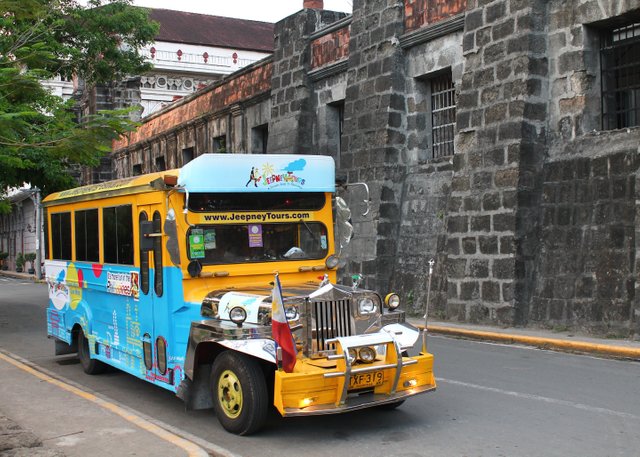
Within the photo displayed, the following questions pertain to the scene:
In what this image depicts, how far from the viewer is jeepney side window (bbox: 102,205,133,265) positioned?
8573 millimetres

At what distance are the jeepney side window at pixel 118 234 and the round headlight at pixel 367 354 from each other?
3167mm

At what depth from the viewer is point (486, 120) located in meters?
15.1

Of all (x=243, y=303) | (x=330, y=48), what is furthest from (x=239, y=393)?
(x=330, y=48)

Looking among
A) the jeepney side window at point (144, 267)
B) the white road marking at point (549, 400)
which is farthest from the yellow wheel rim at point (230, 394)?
the white road marking at point (549, 400)

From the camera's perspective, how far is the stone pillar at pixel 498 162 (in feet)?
46.8

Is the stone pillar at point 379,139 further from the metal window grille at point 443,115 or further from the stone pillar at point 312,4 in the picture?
the stone pillar at point 312,4

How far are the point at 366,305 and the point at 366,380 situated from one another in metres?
0.74

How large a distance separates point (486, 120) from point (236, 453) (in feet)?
33.7

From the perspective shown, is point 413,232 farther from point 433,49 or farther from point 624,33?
point 624,33

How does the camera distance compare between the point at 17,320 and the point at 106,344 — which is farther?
the point at 17,320

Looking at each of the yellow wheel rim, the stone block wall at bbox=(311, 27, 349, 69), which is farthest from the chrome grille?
the stone block wall at bbox=(311, 27, 349, 69)

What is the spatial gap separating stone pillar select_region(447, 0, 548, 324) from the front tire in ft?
27.1

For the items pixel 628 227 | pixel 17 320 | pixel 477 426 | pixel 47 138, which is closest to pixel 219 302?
pixel 477 426

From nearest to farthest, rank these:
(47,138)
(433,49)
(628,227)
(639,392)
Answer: (639,392), (47,138), (628,227), (433,49)
